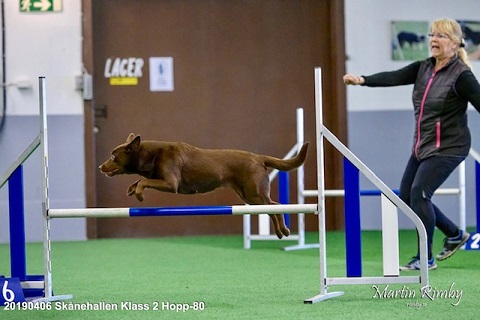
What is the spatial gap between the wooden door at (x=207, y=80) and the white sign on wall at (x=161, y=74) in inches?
1.6

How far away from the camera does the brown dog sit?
3686 mm

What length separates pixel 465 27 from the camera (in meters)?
7.73

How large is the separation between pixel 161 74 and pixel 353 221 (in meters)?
4.09

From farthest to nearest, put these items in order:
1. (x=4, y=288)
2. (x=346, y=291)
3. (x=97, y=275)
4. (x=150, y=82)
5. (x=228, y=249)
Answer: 1. (x=150, y=82)
2. (x=228, y=249)
3. (x=97, y=275)
4. (x=346, y=291)
5. (x=4, y=288)

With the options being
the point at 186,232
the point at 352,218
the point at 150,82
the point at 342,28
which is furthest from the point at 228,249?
the point at 352,218

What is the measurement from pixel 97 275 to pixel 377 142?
3509mm

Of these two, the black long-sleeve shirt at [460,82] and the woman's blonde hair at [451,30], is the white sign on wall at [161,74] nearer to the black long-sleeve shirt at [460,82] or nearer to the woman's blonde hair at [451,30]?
the black long-sleeve shirt at [460,82]

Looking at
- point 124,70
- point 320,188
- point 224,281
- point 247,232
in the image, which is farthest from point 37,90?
point 320,188

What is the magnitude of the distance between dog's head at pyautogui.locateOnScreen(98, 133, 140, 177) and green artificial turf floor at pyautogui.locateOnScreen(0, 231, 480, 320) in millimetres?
538

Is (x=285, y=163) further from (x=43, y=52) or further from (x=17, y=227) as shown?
(x=43, y=52)

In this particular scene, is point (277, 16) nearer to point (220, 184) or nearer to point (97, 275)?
point (97, 275)

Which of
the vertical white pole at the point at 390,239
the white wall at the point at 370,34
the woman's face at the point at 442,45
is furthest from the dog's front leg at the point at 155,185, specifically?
the white wall at the point at 370,34

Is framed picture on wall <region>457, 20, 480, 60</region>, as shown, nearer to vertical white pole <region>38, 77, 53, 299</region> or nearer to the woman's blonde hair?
the woman's blonde hair

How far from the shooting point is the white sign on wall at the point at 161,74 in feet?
24.7
